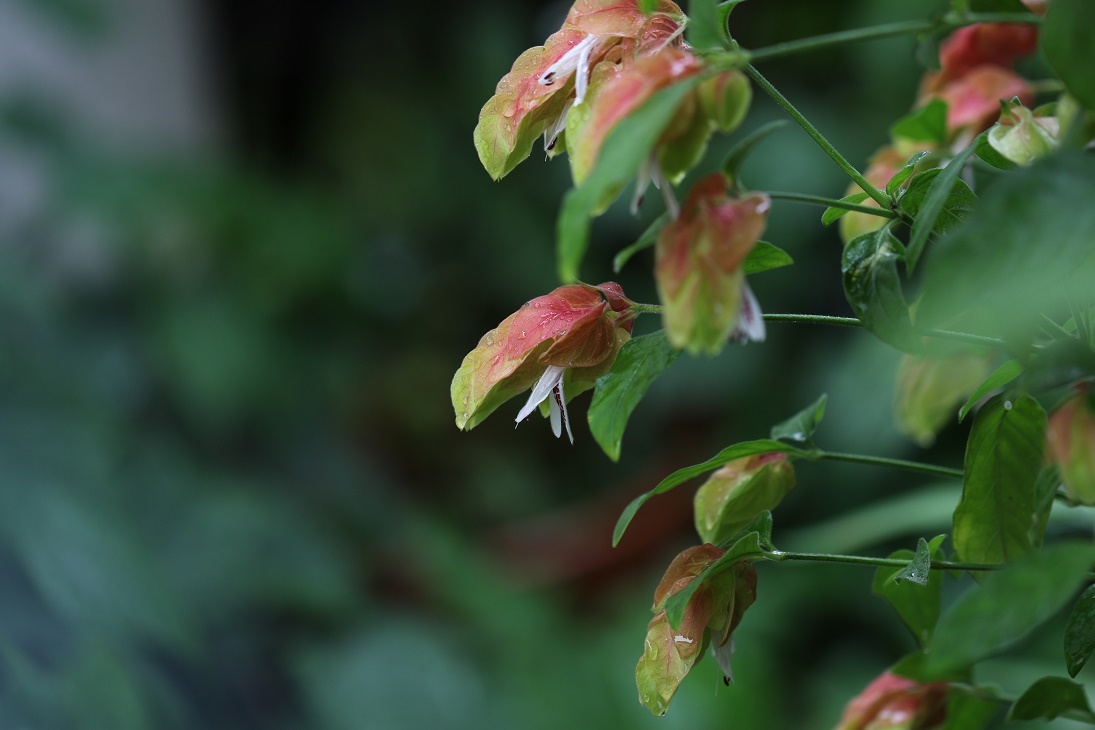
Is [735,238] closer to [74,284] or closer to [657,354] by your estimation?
[657,354]

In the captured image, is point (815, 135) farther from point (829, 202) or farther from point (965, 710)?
point (965, 710)

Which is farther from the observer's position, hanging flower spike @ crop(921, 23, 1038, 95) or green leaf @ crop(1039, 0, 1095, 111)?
hanging flower spike @ crop(921, 23, 1038, 95)

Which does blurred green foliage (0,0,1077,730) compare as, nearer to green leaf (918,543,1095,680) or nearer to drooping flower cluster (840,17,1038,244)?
drooping flower cluster (840,17,1038,244)

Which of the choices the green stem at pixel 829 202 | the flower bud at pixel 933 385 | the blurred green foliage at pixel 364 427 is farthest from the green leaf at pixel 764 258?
the blurred green foliage at pixel 364 427

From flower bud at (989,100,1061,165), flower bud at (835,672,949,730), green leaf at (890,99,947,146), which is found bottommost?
flower bud at (835,672,949,730)

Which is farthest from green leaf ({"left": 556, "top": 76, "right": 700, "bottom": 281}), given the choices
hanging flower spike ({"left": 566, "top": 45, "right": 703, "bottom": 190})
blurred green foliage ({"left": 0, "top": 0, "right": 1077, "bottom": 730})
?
blurred green foliage ({"left": 0, "top": 0, "right": 1077, "bottom": 730})

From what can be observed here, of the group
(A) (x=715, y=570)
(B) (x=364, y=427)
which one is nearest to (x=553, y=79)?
(A) (x=715, y=570)
